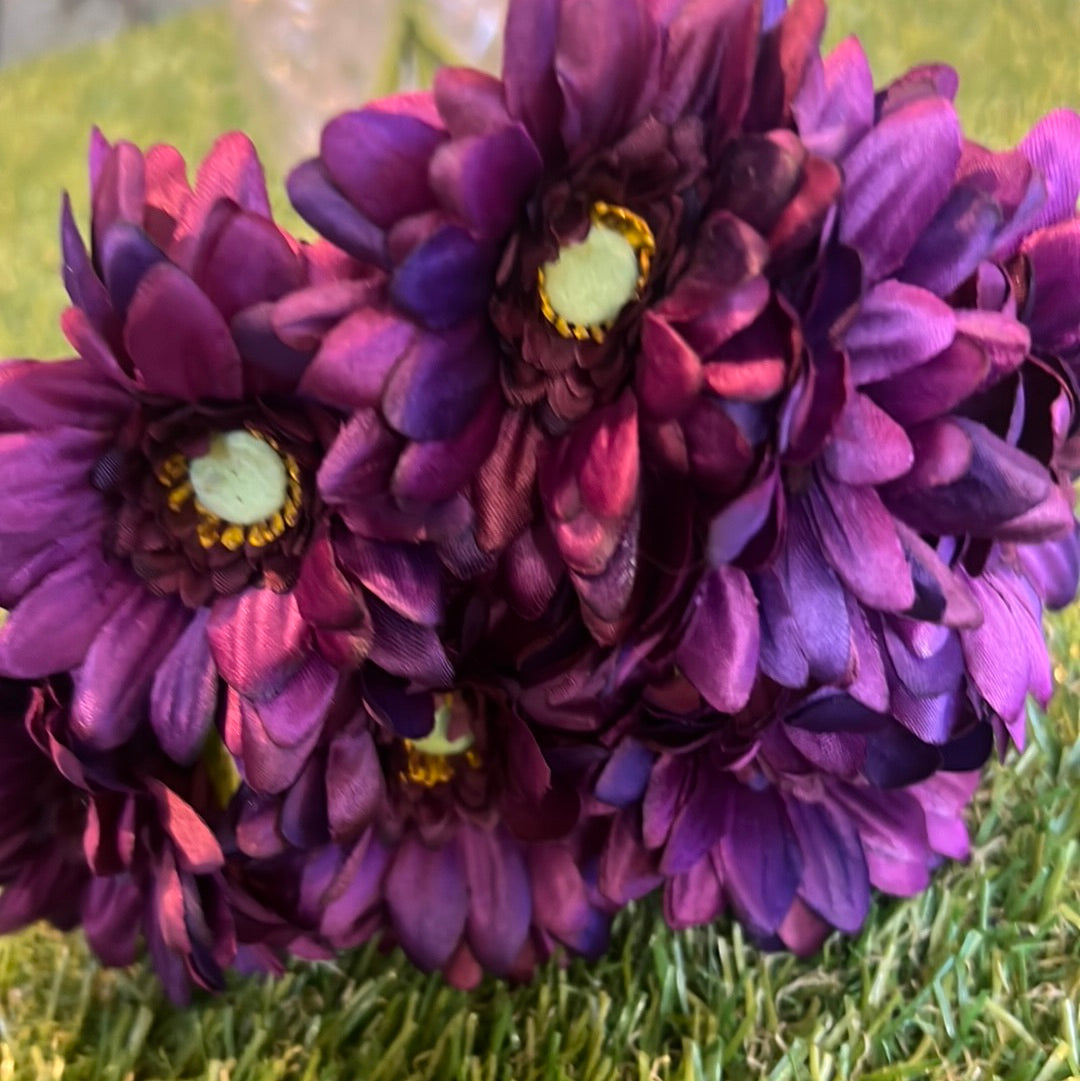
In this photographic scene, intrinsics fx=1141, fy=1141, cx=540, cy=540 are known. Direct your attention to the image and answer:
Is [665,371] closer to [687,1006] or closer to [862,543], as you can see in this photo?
[862,543]

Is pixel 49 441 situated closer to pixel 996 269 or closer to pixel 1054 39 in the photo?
pixel 996 269

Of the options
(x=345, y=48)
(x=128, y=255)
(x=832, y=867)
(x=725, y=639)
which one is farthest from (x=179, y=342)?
(x=345, y=48)

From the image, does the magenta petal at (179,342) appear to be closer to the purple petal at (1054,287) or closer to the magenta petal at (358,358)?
the magenta petal at (358,358)

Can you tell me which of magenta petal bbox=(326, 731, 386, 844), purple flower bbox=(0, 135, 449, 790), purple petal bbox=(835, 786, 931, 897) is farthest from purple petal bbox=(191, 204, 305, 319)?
purple petal bbox=(835, 786, 931, 897)

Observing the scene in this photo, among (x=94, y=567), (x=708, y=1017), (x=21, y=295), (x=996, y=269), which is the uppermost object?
(x=996, y=269)

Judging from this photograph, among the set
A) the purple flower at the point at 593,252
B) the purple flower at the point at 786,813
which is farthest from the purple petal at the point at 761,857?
the purple flower at the point at 593,252

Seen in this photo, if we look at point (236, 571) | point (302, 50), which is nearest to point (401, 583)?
point (236, 571)

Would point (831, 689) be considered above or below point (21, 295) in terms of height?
above
